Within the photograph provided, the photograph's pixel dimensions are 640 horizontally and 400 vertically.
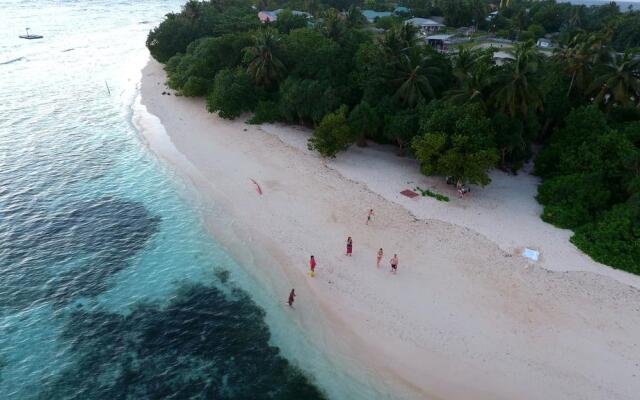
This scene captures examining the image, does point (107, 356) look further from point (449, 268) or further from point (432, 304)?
point (449, 268)

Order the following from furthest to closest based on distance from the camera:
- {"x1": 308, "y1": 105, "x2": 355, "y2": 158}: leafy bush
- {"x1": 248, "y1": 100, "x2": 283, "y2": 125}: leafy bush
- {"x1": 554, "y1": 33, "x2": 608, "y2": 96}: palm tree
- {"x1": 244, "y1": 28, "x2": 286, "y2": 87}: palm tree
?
{"x1": 244, "y1": 28, "x2": 286, "y2": 87}: palm tree < {"x1": 248, "y1": 100, "x2": 283, "y2": 125}: leafy bush < {"x1": 554, "y1": 33, "x2": 608, "y2": 96}: palm tree < {"x1": 308, "y1": 105, "x2": 355, "y2": 158}: leafy bush

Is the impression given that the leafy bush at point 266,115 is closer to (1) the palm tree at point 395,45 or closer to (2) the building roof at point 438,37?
(1) the palm tree at point 395,45

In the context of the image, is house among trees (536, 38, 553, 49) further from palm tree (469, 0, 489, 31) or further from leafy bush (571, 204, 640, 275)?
leafy bush (571, 204, 640, 275)

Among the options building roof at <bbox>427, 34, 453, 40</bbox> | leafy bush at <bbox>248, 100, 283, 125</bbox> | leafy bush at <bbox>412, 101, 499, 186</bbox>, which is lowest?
leafy bush at <bbox>248, 100, 283, 125</bbox>

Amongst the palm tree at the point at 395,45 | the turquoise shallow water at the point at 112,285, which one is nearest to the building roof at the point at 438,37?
the palm tree at the point at 395,45

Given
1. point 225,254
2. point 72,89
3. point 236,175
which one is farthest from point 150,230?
point 72,89

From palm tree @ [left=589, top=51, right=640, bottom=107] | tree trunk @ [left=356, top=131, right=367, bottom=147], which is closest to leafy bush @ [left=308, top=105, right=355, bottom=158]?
tree trunk @ [left=356, top=131, right=367, bottom=147]
